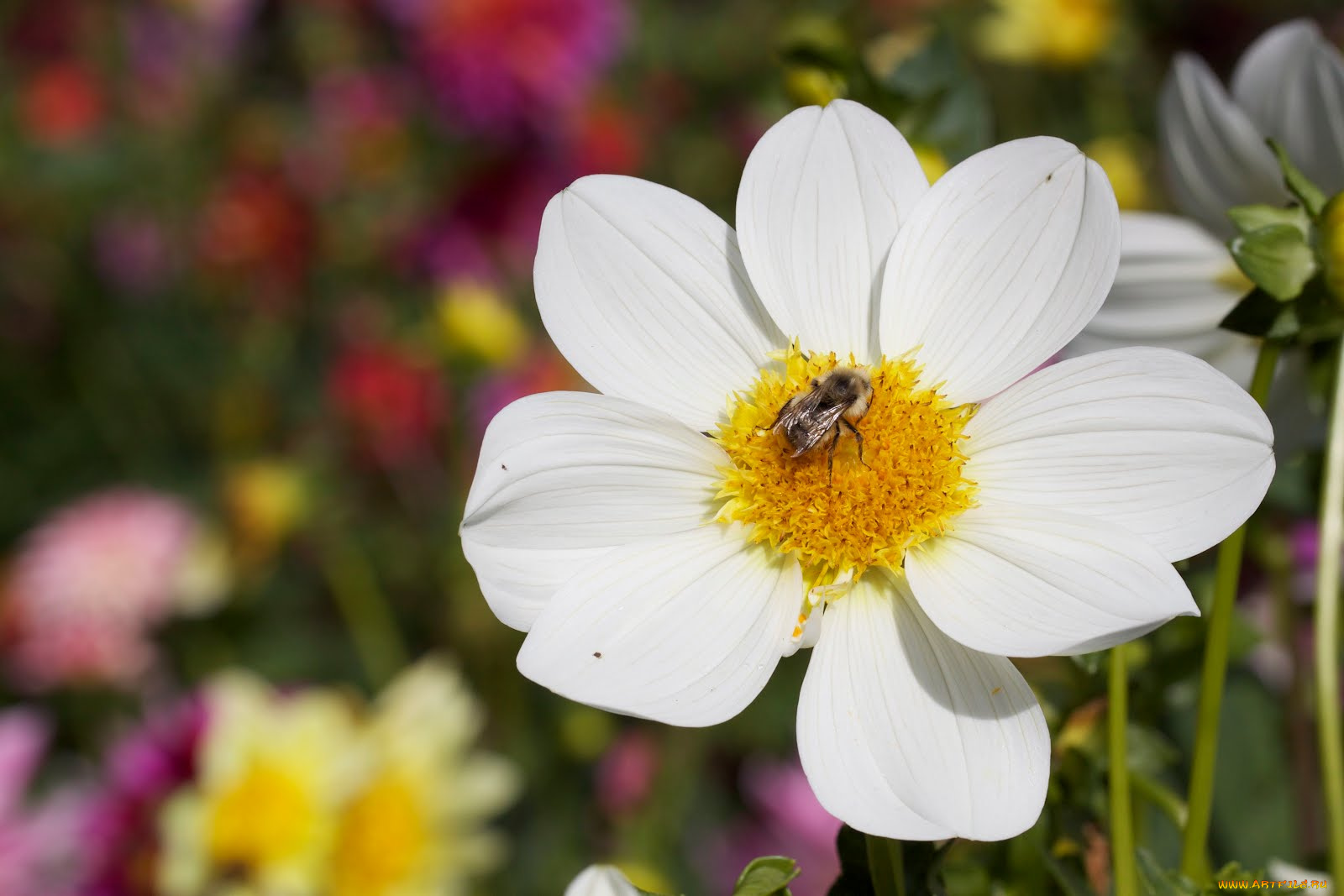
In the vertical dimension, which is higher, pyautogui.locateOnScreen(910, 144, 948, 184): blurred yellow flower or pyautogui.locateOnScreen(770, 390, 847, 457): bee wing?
pyautogui.locateOnScreen(910, 144, 948, 184): blurred yellow flower

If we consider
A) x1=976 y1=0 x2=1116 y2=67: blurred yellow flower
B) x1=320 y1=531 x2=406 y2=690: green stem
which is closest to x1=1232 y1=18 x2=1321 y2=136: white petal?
x1=976 y1=0 x2=1116 y2=67: blurred yellow flower

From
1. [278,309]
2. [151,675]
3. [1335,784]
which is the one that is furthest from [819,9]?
[1335,784]

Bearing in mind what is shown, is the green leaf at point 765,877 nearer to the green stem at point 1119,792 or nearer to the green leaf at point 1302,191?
the green stem at point 1119,792

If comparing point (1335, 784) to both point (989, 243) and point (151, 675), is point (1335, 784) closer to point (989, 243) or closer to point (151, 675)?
point (989, 243)

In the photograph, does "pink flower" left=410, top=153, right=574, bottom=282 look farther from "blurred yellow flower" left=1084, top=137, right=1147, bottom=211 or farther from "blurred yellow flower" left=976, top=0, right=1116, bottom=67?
"blurred yellow flower" left=1084, top=137, right=1147, bottom=211

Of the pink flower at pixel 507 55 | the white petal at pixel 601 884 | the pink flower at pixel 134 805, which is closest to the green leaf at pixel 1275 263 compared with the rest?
the white petal at pixel 601 884

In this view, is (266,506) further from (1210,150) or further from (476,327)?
(1210,150)

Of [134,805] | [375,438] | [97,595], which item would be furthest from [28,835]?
[375,438]
